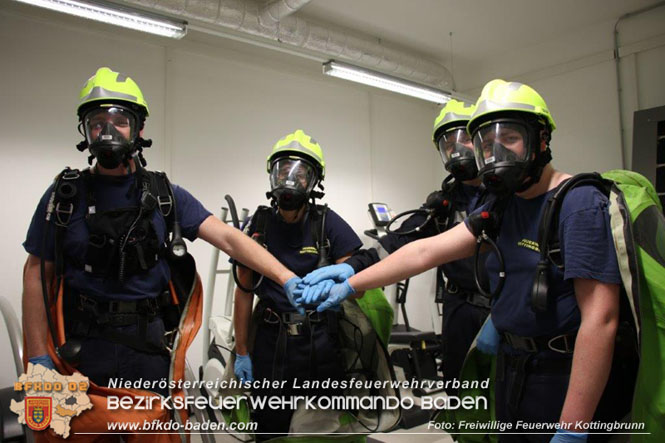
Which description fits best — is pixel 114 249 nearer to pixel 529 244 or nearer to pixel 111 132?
pixel 111 132

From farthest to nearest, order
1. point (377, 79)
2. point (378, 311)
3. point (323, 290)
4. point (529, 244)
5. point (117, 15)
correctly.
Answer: point (377, 79) → point (117, 15) → point (378, 311) → point (323, 290) → point (529, 244)

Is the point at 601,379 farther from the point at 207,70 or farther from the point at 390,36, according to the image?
the point at 390,36

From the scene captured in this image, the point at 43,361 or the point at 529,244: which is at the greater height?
the point at 529,244

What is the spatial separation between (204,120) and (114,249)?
413 cm

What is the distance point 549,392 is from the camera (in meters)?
1.68

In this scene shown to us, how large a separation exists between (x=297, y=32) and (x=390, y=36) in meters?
1.80

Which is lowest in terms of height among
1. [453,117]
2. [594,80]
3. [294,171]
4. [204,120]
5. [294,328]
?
[294,328]

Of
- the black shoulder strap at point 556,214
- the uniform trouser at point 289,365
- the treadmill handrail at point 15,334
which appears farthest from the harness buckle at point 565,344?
the treadmill handrail at point 15,334

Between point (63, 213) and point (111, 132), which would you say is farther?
point (111, 132)

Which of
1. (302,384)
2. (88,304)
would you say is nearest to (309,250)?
(302,384)

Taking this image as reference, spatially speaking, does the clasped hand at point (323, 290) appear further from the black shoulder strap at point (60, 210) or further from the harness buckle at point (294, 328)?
the black shoulder strap at point (60, 210)

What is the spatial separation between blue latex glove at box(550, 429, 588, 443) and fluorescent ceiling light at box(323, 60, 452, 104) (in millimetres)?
4950

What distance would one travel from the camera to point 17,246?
14.9 feet

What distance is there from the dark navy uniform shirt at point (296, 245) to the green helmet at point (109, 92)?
92 cm
